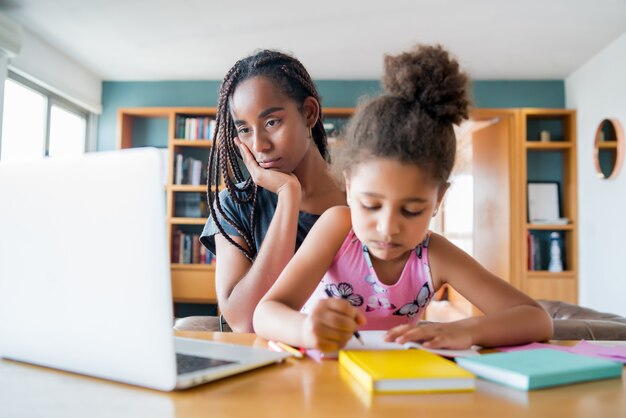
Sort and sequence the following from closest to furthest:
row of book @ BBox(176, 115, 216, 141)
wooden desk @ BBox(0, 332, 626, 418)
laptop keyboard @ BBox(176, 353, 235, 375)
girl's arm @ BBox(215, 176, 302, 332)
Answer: wooden desk @ BBox(0, 332, 626, 418)
laptop keyboard @ BBox(176, 353, 235, 375)
girl's arm @ BBox(215, 176, 302, 332)
row of book @ BBox(176, 115, 216, 141)

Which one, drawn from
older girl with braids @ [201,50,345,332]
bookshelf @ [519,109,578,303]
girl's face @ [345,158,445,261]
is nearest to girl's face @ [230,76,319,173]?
older girl with braids @ [201,50,345,332]

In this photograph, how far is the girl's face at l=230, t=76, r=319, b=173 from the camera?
4.36 feet

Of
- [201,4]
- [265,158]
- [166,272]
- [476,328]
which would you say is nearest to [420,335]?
[476,328]

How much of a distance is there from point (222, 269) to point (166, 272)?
0.89 meters

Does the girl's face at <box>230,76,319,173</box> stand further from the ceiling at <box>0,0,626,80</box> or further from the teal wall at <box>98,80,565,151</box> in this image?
the teal wall at <box>98,80,565,151</box>

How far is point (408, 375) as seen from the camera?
0.62 meters

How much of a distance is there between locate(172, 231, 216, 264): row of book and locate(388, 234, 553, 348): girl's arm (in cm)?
440

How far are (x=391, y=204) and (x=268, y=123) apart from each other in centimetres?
51

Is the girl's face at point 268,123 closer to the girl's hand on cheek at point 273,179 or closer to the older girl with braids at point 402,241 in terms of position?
the girl's hand on cheek at point 273,179

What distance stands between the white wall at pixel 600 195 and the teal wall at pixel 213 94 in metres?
0.29

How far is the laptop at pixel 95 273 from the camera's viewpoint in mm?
585

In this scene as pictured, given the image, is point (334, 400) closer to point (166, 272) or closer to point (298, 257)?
point (166, 272)

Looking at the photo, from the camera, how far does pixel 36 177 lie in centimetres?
69

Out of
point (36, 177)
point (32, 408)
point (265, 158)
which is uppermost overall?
point (265, 158)
